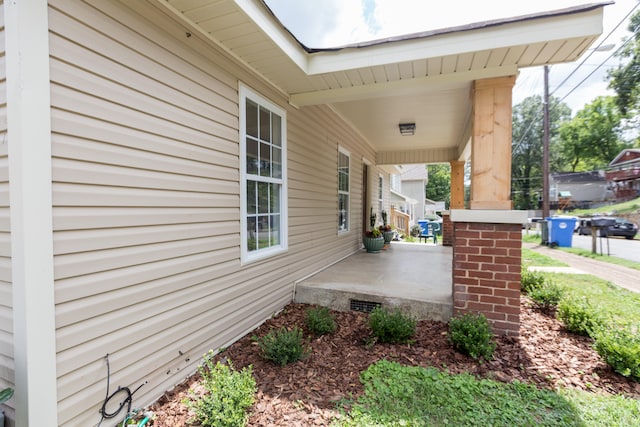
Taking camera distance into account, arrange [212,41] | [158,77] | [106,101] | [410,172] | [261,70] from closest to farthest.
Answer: [106,101], [158,77], [212,41], [261,70], [410,172]

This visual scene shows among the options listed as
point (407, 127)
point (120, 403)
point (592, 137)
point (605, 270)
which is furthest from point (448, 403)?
point (592, 137)

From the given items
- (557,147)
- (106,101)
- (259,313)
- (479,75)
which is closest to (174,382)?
(259,313)

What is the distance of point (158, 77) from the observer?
6.83 ft

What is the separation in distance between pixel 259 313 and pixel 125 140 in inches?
87.5

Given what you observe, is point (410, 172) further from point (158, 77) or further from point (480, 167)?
point (158, 77)

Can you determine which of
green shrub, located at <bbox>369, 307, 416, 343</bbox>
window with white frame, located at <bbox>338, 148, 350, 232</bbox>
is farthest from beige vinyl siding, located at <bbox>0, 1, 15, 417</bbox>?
window with white frame, located at <bbox>338, 148, 350, 232</bbox>

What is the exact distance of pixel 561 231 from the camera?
36.6 feet

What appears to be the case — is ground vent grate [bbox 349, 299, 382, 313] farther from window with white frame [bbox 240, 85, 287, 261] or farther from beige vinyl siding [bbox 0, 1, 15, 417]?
beige vinyl siding [bbox 0, 1, 15, 417]

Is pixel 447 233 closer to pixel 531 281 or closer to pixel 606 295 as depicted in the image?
pixel 606 295

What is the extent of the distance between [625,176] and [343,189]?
3169cm

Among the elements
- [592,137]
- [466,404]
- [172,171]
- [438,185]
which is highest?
[592,137]

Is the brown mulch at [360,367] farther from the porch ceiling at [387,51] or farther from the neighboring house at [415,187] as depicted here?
the neighboring house at [415,187]

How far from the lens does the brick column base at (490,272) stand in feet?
9.51

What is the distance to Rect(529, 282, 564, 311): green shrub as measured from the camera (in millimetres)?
3584
